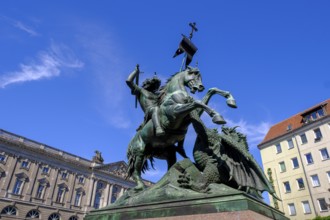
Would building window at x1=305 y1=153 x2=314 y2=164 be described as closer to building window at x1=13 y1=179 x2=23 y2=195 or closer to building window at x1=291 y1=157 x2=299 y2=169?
building window at x1=291 y1=157 x2=299 y2=169

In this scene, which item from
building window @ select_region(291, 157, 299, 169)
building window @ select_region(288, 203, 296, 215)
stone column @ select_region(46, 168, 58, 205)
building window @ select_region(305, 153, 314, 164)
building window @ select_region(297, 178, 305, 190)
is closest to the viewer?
building window @ select_region(288, 203, 296, 215)

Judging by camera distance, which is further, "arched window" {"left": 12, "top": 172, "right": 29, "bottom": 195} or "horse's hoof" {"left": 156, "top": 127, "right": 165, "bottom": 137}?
"arched window" {"left": 12, "top": 172, "right": 29, "bottom": 195}

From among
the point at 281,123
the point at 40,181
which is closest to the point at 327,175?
the point at 281,123

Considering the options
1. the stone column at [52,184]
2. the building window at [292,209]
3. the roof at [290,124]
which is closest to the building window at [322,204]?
the building window at [292,209]

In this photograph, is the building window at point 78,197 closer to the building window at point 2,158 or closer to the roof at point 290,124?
the building window at point 2,158

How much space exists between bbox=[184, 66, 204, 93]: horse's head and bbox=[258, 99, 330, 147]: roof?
33897mm

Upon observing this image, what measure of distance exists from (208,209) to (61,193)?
160ft

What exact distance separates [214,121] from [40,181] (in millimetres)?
46921

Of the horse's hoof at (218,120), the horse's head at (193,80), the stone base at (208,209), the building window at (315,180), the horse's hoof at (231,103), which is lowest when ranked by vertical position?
the stone base at (208,209)

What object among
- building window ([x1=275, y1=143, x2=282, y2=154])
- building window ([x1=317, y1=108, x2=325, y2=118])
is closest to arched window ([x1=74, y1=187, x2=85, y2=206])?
building window ([x1=275, y1=143, x2=282, y2=154])

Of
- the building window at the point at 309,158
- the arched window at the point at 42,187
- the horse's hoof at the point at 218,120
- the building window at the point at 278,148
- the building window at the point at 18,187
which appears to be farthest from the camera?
the arched window at the point at 42,187

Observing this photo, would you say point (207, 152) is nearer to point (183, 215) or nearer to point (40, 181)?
point (183, 215)

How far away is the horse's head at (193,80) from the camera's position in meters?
4.67

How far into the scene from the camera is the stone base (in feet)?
9.75
